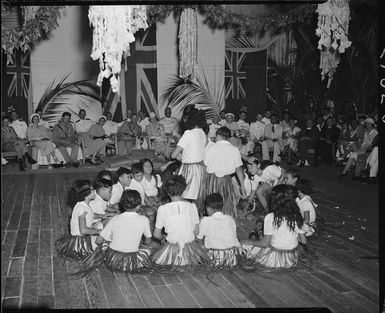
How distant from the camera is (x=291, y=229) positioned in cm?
384

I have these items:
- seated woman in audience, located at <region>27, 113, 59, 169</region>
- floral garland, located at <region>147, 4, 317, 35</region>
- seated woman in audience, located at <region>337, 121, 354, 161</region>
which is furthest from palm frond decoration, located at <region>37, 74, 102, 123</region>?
seated woman in audience, located at <region>337, 121, 354, 161</region>

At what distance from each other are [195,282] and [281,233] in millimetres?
814

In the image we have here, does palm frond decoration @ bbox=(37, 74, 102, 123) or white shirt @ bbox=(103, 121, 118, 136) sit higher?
palm frond decoration @ bbox=(37, 74, 102, 123)

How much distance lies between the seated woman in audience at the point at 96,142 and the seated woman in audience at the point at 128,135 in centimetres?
34

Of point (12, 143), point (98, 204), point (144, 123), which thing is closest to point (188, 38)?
point (144, 123)

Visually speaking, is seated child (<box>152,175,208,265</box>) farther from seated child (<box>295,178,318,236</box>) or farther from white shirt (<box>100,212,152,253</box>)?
seated child (<box>295,178,318,236</box>)

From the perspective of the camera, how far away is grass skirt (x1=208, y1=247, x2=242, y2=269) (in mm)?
3863

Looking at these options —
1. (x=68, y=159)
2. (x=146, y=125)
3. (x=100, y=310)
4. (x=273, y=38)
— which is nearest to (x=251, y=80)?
(x=273, y=38)

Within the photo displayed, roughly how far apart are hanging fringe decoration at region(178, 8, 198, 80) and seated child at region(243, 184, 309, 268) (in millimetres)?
4524

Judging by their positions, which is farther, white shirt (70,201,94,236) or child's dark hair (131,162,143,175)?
child's dark hair (131,162,143,175)

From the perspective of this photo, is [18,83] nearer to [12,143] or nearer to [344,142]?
[12,143]

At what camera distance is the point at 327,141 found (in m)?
9.23

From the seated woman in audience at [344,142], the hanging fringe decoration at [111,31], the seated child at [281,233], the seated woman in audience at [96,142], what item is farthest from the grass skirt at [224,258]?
the seated woman in audience at [96,142]

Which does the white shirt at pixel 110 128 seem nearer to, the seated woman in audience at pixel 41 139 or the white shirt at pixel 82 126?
the white shirt at pixel 82 126
